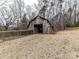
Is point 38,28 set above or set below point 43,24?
below

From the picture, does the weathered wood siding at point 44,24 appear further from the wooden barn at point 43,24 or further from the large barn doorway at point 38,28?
the large barn doorway at point 38,28

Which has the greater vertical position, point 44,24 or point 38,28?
point 44,24

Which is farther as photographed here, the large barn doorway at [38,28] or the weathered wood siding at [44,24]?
the large barn doorway at [38,28]

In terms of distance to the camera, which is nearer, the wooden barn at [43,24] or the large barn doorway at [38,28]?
the wooden barn at [43,24]

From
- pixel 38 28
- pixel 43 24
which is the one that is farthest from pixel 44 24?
pixel 38 28

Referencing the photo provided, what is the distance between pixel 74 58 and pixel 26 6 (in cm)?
3429

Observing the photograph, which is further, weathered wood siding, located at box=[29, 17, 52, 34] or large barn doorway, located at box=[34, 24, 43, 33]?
large barn doorway, located at box=[34, 24, 43, 33]

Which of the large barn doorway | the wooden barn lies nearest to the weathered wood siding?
the wooden barn

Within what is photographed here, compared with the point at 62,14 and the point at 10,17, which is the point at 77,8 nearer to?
the point at 62,14

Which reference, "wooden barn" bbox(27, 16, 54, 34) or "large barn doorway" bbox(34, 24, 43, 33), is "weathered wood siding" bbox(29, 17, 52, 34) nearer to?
"wooden barn" bbox(27, 16, 54, 34)

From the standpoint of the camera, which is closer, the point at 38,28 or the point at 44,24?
the point at 44,24

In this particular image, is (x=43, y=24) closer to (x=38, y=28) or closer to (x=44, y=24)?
(x=44, y=24)

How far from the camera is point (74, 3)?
1661 inches

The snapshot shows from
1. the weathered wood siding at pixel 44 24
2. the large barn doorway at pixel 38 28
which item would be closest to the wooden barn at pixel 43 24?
the weathered wood siding at pixel 44 24
